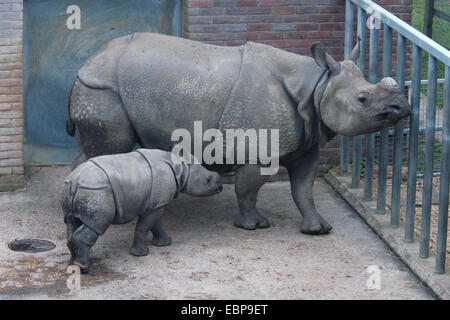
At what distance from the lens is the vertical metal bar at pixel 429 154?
24.5ft

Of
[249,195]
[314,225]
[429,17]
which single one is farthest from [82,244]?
[429,17]

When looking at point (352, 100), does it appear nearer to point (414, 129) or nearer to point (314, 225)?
point (414, 129)

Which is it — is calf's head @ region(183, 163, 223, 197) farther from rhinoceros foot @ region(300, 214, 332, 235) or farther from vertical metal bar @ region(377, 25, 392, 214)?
vertical metal bar @ region(377, 25, 392, 214)

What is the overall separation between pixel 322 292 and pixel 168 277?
1.22 metres

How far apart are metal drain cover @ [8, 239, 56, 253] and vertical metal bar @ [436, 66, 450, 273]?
3.24 meters

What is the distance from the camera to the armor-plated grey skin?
7348 mm

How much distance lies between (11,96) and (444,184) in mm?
4322

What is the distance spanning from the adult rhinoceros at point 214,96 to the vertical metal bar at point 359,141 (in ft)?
3.30

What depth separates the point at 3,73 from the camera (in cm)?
915

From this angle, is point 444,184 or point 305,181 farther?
point 305,181

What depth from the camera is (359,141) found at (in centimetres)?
936

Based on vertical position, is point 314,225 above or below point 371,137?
below

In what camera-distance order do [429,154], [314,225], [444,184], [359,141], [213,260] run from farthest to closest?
[359,141], [314,225], [213,260], [429,154], [444,184]

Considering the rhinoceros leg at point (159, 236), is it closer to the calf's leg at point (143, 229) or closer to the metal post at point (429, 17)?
the calf's leg at point (143, 229)
